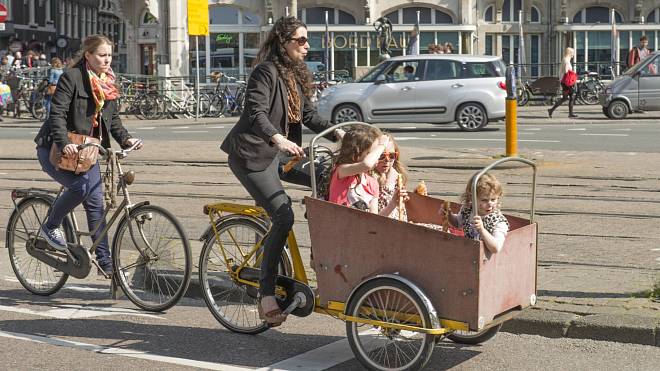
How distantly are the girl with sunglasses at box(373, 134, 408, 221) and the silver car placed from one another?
57.5ft

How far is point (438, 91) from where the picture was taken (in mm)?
24125

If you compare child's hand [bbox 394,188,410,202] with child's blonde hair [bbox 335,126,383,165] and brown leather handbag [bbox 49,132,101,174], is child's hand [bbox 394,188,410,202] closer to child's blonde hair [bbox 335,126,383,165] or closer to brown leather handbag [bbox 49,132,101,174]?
child's blonde hair [bbox 335,126,383,165]

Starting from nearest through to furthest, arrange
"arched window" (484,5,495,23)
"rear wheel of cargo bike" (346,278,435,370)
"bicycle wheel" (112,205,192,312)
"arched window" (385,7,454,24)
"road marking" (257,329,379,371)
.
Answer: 1. "rear wheel of cargo bike" (346,278,435,370)
2. "road marking" (257,329,379,371)
3. "bicycle wheel" (112,205,192,312)
4. "arched window" (385,7,454,24)
5. "arched window" (484,5,495,23)

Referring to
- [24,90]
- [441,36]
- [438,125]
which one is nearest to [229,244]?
[438,125]

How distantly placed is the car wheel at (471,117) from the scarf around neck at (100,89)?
54.4 ft

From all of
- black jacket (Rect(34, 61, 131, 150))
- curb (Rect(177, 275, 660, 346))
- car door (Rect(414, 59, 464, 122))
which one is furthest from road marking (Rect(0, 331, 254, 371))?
car door (Rect(414, 59, 464, 122))

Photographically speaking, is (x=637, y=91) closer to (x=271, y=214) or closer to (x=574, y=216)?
(x=574, y=216)

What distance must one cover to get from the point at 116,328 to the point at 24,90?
26892 millimetres

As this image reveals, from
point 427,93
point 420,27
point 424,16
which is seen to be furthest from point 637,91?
point 424,16

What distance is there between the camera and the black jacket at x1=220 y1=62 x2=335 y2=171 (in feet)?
21.0

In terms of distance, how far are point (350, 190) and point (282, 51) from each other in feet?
2.81

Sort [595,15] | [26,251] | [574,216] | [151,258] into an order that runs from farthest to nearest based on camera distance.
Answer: [595,15] < [574,216] < [26,251] < [151,258]

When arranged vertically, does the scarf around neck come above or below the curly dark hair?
below

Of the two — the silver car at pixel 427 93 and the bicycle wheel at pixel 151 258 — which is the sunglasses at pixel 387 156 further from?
the silver car at pixel 427 93
